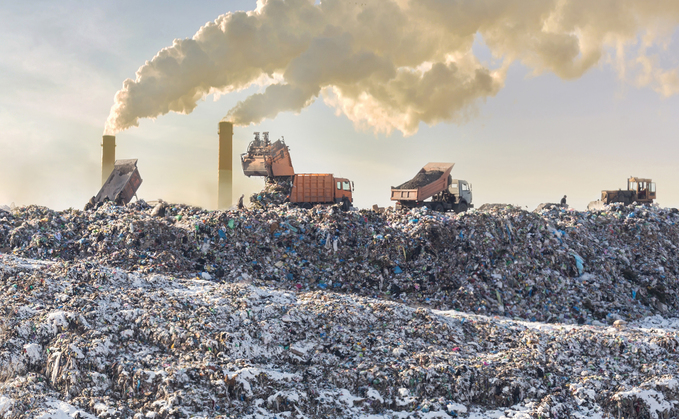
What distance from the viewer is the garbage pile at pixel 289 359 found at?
5.96 metres

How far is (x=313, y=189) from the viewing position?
19.5 metres

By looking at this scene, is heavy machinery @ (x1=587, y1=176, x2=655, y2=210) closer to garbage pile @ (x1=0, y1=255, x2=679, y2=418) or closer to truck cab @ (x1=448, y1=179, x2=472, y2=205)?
truck cab @ (x1=448, y1=179, x2=472, y2=205)

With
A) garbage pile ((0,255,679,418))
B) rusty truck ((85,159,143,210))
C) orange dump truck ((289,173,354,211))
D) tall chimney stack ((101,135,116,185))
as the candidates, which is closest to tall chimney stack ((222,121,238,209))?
tall chimney stack ((101,135,116,185))

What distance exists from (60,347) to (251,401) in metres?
2.91

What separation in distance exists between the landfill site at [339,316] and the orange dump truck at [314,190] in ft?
15.2

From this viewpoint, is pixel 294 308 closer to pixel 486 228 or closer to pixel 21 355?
pixel 21 355

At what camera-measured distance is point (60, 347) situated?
6.56 m

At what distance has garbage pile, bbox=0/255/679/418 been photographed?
596 centimetres

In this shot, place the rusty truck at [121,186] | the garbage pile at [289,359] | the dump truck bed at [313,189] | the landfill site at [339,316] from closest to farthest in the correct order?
the garbage pile at [289,359] < the landfill site at [339,316] < the rusty truck at [121,186] < the dump truck bed at [313,189]

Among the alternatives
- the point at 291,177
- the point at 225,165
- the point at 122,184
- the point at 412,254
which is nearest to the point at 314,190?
the point at 291,177

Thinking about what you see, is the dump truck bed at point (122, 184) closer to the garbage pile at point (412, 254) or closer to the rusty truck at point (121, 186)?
the rusty truck at point (121, 186)

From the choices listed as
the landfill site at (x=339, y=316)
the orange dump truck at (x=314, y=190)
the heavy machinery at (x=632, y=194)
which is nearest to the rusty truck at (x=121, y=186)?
the landfill site at (x=339, y=316)

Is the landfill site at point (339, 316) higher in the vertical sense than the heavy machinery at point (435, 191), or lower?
lower

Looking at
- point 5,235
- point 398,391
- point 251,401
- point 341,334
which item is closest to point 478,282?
point 341,334
